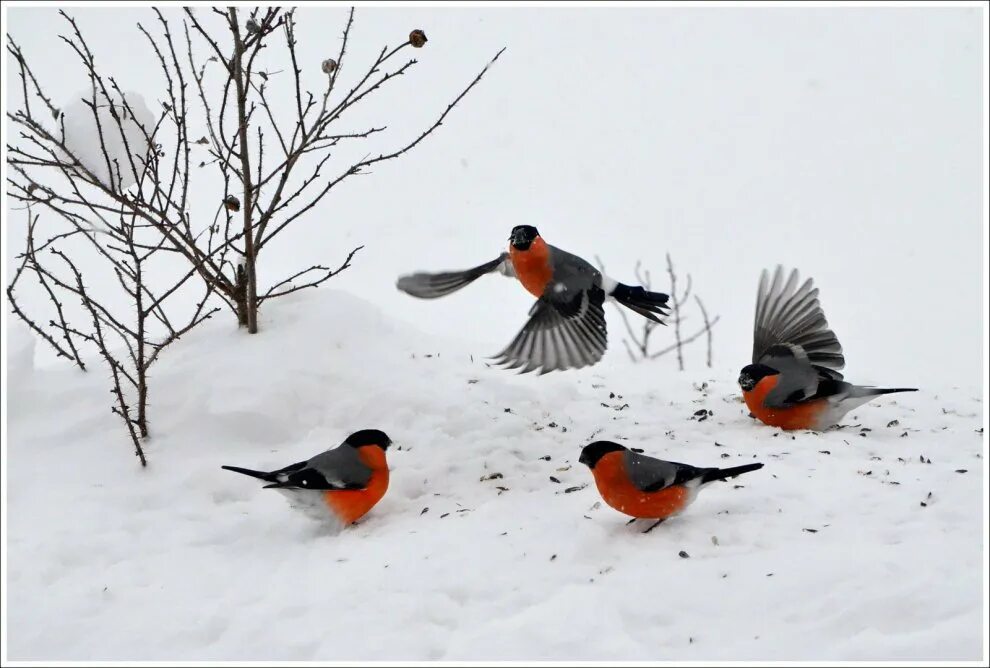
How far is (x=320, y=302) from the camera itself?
5.83m

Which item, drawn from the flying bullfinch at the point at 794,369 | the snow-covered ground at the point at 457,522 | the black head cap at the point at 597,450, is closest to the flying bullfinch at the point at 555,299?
the snow-covered ground at the point at 457,522

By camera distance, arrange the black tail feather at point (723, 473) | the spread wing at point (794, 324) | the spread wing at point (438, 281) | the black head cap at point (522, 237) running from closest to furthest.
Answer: the black tail feather at point (723, 473) < the black head cap at point (522, 237) < the spread wing at point (438, 281) < the spread wing at point (794, 324)

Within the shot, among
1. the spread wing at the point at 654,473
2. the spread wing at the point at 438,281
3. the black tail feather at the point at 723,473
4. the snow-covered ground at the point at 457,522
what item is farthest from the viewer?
the spread wing at the point at 438,281

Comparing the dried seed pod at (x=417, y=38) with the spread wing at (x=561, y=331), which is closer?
the dried seed pod at (x=417, y=38)

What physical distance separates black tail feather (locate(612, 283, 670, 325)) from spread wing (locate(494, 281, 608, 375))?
0.11 metres

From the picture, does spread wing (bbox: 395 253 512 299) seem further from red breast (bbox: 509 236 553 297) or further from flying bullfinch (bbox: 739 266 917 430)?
flying bullfinch (bbox: 739 266 917 430)

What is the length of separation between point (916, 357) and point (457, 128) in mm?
7519

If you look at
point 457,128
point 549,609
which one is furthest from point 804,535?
point 457,128

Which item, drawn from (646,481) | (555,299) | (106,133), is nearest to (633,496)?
(646,481)

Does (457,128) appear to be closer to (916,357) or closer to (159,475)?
(916,357)

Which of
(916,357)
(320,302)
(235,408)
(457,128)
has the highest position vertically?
(457,128)

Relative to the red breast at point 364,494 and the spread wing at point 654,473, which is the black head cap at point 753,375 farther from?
the red breast at point 364,494

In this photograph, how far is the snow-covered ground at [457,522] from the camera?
127 inches

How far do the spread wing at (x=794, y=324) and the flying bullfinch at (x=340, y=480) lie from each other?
2.42 meters
